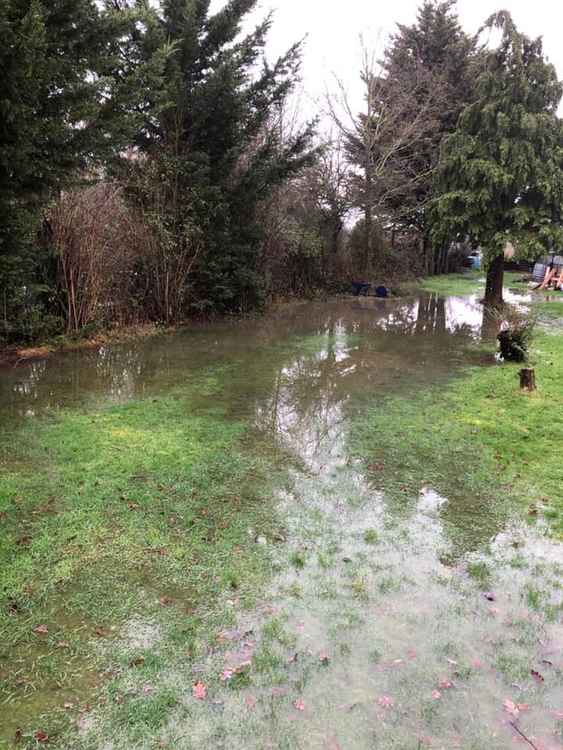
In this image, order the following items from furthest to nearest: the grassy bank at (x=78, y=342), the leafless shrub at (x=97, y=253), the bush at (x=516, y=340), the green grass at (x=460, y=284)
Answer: the green grass at (x=460, y=284)
the leafless shrub at (x=97, y=253)
the bush at (x=516, y=340)
the grassy bank at (x=78, y=342)

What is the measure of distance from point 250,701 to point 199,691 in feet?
0.84

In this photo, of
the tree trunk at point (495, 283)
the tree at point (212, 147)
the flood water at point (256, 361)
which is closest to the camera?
the flood water at point (256, 361)

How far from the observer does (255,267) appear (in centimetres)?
1584

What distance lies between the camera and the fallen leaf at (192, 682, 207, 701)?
9.00ft

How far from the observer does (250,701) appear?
273 centimetres

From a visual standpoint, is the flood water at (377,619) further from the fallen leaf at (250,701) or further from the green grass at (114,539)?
the green grass at (114,539)

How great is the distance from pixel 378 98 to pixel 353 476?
19.6 metres

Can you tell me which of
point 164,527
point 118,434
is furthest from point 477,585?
point 118,434

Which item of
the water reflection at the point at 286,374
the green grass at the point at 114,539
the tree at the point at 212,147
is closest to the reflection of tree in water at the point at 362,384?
the water reflection at the point at 286,374

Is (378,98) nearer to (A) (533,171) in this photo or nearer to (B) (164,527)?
(A) (533,171)

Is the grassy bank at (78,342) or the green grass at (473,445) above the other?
the grassy bank at (78,342)

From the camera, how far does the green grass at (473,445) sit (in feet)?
16.4

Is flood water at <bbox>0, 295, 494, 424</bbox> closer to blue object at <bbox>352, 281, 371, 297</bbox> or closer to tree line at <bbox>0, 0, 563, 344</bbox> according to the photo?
tree line at <bbox>0, 0, 563, 344</bbox>

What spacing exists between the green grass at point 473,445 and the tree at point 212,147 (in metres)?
7.15
